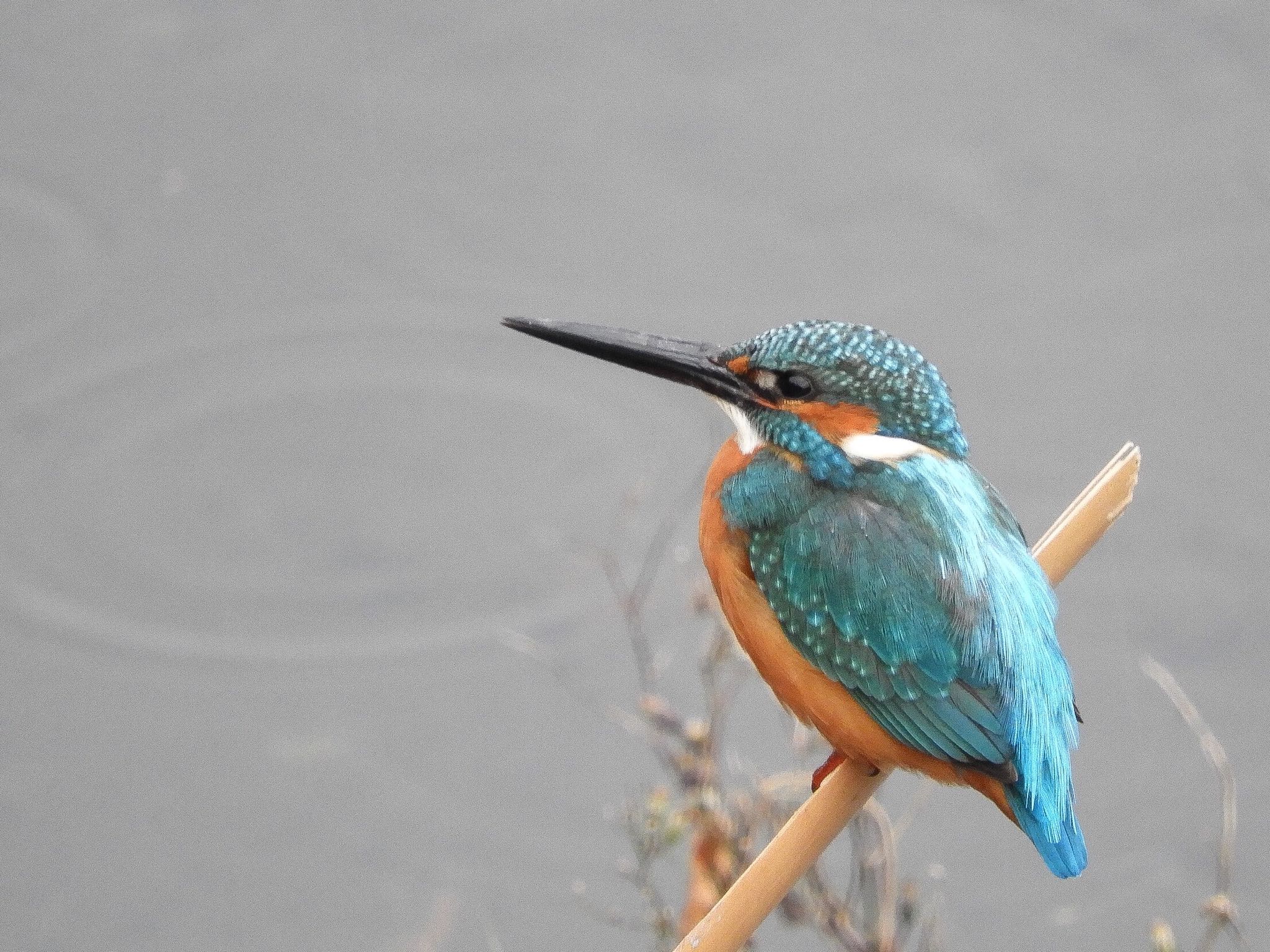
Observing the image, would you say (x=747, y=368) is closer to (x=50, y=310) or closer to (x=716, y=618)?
(x=716, y=618)

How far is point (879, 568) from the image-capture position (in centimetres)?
213

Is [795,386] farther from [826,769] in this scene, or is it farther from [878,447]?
[826,769]

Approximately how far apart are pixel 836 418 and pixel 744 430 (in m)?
0.17

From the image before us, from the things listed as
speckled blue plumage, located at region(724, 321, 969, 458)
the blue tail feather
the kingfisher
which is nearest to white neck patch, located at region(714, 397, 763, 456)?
the kingfisher

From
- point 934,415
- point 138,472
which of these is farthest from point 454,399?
point 934,415

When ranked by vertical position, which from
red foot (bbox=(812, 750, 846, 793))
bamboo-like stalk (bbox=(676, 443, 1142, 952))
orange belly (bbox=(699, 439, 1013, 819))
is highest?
bamboo-like stalk (bbox=(676, 443, 1142, 952))

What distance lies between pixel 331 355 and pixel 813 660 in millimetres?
2395

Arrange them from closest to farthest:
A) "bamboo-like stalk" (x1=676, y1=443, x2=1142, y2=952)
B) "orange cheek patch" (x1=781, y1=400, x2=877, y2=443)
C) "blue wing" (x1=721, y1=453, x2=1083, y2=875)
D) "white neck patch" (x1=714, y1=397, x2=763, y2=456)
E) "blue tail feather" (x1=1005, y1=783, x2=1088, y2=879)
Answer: "bamboo-like stalk" (x1=676, y1=443, x2=1142, y2=952), "blue tail feather" (x1=1005, y1=783, x2=1088, y2=879), "blue wing" (x1=721, y1=453, x2=1083, y2=875), "orange cheek patch" (x1=781, y1=400, x2=877, y2=443), "white neck patch" (x1=714, y1=397, x2=763, y2=456)

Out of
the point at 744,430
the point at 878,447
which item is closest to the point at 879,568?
the point at 878,447

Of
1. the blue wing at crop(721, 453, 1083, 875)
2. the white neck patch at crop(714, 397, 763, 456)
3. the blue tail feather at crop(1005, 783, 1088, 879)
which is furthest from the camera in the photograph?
the white neck patch at crop(714, 397, 763, 456)

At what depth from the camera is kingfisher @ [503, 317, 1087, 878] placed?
2.06m

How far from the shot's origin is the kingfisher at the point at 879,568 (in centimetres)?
206

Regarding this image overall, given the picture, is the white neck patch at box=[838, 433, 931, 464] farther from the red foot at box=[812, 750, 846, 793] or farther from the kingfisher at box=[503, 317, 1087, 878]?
the red foot at box=[812, 750, 846, 793]

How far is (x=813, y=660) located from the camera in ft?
7.35
